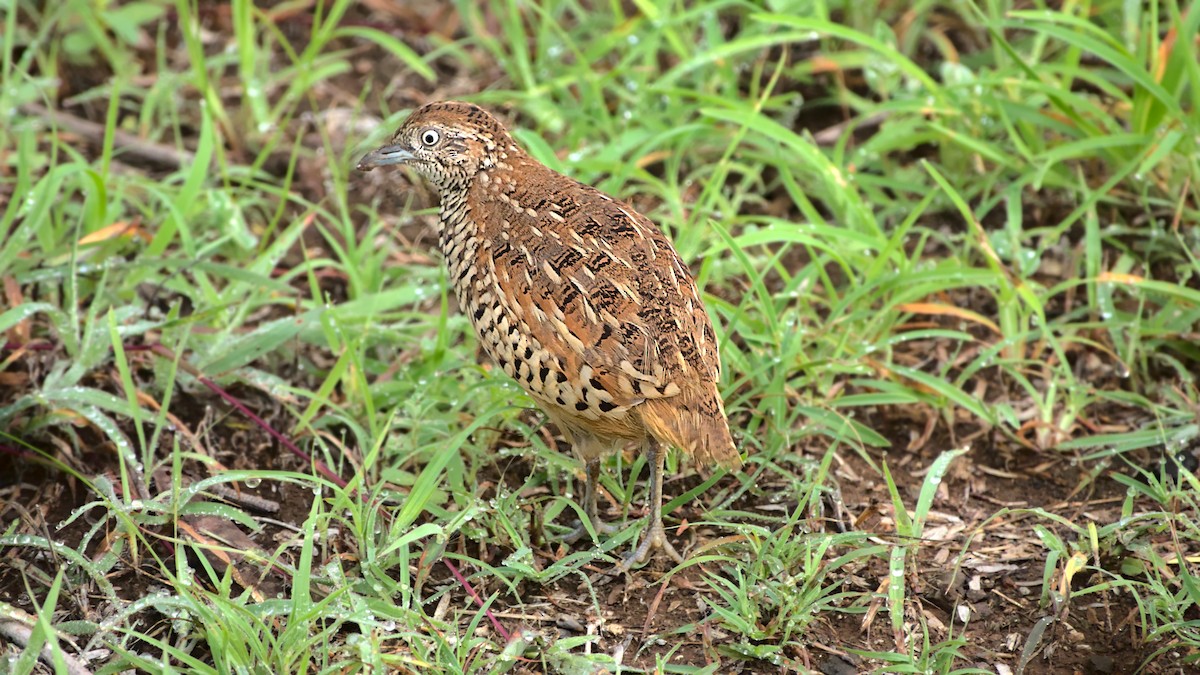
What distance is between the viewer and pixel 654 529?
4.13m

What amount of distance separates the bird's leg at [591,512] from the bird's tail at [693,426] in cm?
45

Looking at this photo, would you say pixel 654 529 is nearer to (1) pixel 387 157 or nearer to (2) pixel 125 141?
(1) pixel 387 157

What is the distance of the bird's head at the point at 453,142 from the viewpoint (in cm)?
438

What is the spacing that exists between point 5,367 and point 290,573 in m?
1.47

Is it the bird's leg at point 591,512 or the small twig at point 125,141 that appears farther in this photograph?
the small twig at point 125,141

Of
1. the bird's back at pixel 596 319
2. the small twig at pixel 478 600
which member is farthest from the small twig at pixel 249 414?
the bird's back at pixel 596 319

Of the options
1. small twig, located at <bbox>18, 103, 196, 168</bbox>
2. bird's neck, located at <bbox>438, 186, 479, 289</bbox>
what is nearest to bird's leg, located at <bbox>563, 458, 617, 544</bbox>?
bird's neck, located at <bbox>438, 186, 479, 289</bbox>

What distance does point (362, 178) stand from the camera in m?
6.02

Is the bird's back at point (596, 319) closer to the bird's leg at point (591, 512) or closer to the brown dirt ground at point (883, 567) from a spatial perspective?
the bird's leg at point (591, 512)

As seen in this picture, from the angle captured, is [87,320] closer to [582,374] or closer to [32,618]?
[32,618]

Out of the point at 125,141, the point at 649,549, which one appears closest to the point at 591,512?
the point at 649,549

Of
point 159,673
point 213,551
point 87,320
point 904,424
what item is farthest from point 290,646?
point 904,424

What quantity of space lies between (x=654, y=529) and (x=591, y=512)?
0.26m

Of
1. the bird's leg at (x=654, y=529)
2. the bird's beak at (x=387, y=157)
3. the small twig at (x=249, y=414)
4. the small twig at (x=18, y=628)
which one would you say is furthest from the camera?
the bird's beak at (x=387, y=157)
